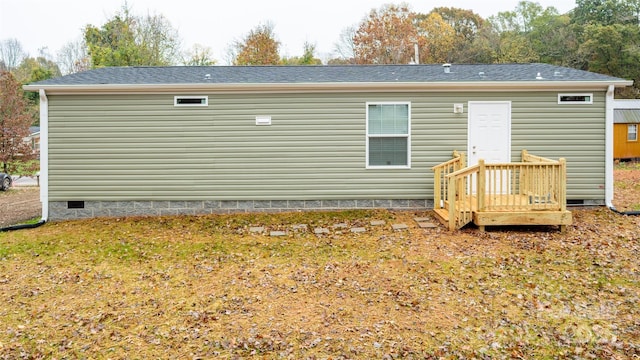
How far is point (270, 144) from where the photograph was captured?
8.95 metres

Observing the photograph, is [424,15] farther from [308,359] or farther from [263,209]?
[308,359]

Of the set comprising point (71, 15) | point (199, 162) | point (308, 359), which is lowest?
point (308, 359)

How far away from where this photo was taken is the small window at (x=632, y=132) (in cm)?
2281

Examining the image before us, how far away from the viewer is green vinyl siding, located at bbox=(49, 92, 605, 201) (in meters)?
8.79

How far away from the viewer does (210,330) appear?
4285 mm

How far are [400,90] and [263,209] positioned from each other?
372cm

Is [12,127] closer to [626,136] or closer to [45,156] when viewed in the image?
[45,156]

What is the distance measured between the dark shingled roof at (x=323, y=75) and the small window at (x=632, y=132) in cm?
1673

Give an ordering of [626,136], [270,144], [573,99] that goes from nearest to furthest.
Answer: [573,99]
[270,144]
[626,136]

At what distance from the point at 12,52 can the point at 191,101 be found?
42.0 meters

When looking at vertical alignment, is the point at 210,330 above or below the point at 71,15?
below

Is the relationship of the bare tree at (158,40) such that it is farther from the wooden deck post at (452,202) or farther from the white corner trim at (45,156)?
the wooden deck post at (452,202)

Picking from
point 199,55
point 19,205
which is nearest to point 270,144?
point 19,205

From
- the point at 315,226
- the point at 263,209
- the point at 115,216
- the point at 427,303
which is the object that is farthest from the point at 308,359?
the point at 115,216
